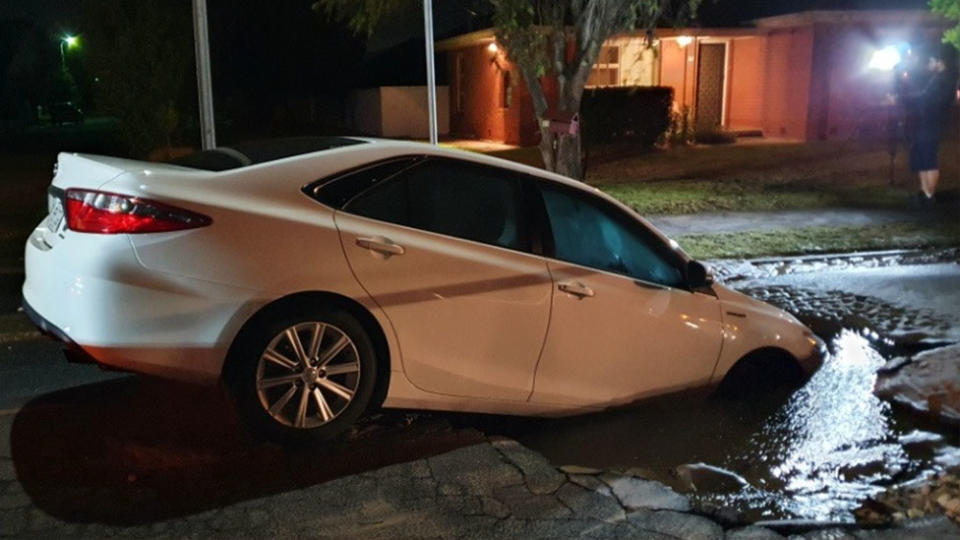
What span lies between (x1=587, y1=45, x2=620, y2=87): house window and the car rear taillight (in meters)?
21.5

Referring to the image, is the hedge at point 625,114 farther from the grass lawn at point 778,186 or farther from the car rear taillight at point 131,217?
the car rear taillight at point 131,217

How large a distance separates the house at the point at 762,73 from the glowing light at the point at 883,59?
0.38 ft

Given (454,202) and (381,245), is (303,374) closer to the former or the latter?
(381,245)

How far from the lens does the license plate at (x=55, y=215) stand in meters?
5.06

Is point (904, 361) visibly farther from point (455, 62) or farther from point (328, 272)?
point (455, 62)

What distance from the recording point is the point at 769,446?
18.3 feet

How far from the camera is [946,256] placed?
443 inches

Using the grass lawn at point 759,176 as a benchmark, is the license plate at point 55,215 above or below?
above

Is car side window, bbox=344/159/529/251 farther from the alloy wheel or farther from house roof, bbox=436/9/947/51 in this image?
house roof, bbox=436/9/947/51

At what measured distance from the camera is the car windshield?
5.32m

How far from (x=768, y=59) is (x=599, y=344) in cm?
2133

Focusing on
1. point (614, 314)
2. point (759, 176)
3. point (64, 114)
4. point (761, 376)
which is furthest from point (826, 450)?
point (64, 114)

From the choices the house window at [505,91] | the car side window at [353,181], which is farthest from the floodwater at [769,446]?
the house window at [505,91]

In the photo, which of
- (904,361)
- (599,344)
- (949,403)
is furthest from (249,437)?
(904,361)
